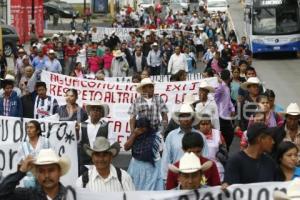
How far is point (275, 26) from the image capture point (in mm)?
35406

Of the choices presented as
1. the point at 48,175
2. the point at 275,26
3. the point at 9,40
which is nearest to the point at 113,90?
the point at 48,175

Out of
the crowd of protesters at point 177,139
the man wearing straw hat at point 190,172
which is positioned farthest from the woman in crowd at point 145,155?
the man wearing straw hat at point 190,172

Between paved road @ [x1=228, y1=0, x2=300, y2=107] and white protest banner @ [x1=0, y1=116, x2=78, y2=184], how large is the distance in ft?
35.7

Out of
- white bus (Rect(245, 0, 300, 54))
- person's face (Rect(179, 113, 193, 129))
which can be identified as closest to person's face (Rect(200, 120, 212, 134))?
person's face (Rect(179, 113, 193, 129))

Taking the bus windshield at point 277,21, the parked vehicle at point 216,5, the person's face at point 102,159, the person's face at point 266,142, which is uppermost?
the parked vehicle at point 216,5

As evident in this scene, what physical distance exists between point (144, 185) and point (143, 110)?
2.10 meters

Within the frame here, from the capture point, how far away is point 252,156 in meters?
7.15

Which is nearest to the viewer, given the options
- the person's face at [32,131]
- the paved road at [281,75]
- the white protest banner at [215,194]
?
the white protest banner at [215,194]

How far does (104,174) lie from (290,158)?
1.56m

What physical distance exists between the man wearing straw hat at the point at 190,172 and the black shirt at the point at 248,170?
1.40 ft

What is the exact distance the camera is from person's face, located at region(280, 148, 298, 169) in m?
7.18

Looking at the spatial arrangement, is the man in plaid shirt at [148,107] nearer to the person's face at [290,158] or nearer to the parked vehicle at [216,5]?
the person's face at [290,158]

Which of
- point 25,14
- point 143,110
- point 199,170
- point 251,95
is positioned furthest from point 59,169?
point 25,14

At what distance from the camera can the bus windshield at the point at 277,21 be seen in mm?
35125
